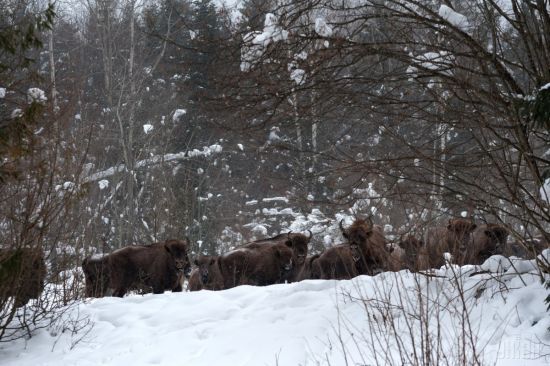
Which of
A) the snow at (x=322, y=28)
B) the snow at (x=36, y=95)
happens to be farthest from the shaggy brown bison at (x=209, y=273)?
the snow at (x=322, y=28)

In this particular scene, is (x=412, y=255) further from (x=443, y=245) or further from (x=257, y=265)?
(x=257, y=265)

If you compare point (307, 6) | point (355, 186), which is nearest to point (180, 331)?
point (355, 186)

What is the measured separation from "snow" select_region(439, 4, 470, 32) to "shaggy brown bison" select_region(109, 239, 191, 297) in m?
8.38

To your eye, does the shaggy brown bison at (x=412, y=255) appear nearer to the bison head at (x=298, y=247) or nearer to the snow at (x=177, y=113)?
the bison head at (x=298, y=247)

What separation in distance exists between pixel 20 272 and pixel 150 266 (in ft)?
19.8

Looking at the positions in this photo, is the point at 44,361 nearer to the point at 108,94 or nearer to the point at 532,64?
the point at 532,64

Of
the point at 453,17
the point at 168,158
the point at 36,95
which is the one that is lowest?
the point at 453,17

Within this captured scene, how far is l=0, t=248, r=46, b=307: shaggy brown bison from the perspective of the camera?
27.4 feet

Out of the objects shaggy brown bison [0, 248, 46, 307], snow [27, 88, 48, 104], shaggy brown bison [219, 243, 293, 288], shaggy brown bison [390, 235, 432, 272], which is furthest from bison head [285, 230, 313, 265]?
shaggy brown bison [0, 248, 46, 307]

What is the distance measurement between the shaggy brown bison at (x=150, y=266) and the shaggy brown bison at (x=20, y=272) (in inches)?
188

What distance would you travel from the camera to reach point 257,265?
572 inches

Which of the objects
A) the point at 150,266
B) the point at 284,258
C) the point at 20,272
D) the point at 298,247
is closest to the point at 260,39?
the point at 20,272

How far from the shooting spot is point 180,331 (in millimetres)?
9008

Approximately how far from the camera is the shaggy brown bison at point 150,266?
14219mm
